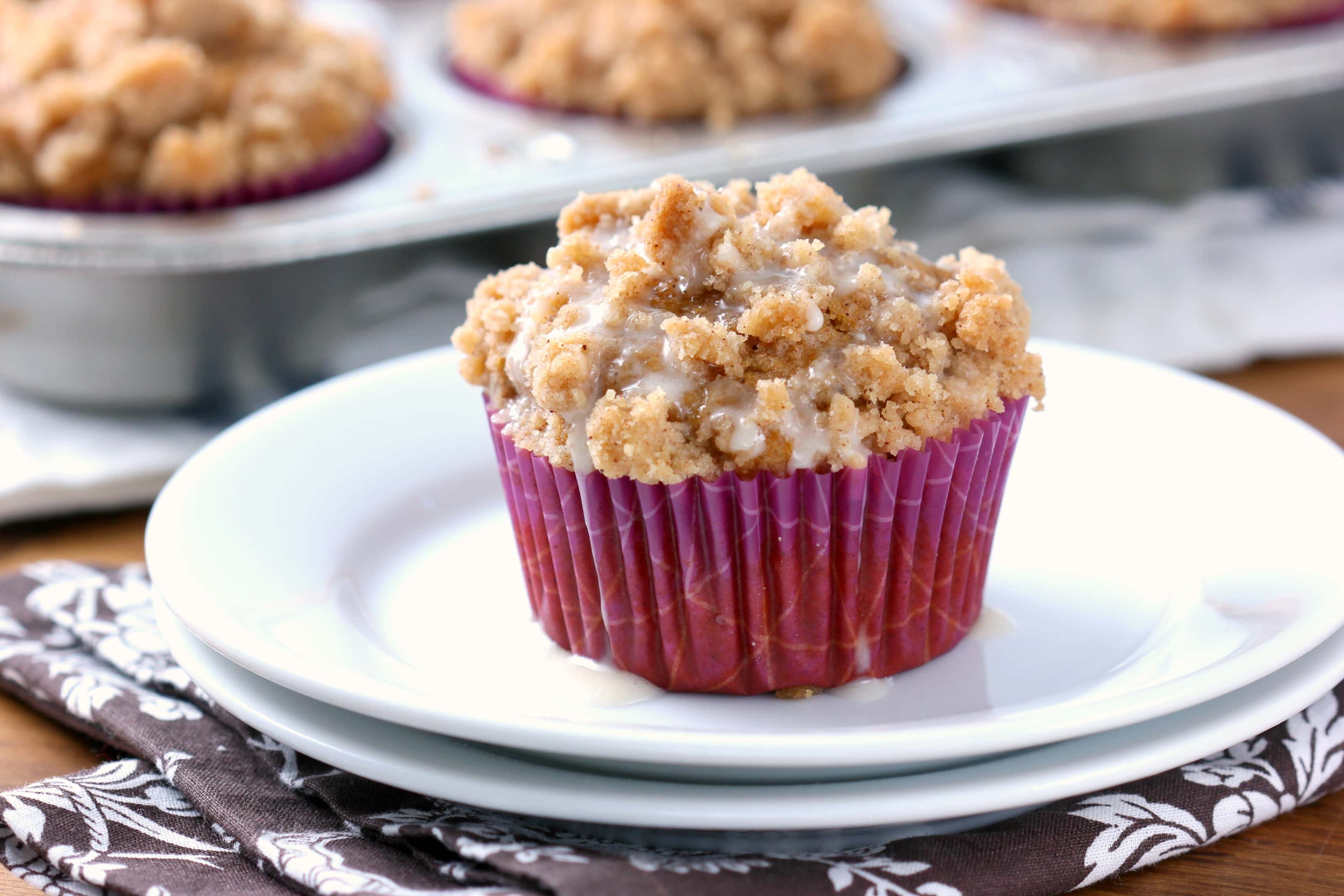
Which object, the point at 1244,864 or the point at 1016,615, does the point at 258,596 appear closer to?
the point at 1016,615

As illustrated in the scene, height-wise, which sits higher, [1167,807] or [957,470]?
[957,470]

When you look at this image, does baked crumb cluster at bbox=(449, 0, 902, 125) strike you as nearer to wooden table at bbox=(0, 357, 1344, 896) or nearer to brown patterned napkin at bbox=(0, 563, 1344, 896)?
wooden table at bbox=(0, 357, 1344, 896)

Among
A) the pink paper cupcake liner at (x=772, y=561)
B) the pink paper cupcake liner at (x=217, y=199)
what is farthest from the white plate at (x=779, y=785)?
the pink paper cupcake liner at (x=217, y=199)

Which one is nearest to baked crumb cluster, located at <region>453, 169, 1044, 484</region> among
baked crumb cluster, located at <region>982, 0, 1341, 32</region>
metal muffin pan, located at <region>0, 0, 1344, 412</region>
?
metal muffin pan, located at <region>0, 0, 1344, 412</region>

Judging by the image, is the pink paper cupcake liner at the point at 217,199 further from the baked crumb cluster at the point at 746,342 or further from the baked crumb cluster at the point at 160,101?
the baked crumb cluster at the point at 746,342

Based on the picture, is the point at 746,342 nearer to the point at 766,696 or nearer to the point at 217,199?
the point at 766,696

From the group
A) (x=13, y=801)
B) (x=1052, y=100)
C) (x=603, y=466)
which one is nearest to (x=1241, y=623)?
(x=603, y=466)
